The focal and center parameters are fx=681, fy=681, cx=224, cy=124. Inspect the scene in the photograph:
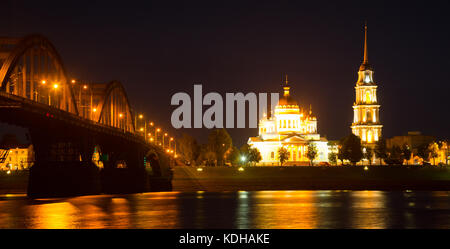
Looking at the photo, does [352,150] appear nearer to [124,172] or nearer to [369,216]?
[124,172]

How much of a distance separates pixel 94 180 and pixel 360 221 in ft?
129

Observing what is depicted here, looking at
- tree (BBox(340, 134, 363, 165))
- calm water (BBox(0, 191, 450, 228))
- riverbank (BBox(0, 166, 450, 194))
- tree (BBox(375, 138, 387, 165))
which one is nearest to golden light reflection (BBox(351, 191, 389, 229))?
calm water (BBox(0, 191, 450, 228))

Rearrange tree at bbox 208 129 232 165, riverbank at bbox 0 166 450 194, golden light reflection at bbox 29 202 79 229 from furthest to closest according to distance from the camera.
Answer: tree at bbox 208 129 232 165, riverbank at bbox 0 166 450 194, golden light reflection at bbox 29 202 79 229

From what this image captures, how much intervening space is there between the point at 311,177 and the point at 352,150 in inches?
2073

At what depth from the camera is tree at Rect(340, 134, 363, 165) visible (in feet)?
592

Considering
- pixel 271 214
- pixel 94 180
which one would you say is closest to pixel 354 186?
pixel 94 180

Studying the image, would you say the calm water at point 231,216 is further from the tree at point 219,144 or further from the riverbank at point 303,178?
the tree at point 219,144

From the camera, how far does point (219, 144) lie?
194750mm

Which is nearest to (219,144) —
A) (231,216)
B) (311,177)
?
(311,177)

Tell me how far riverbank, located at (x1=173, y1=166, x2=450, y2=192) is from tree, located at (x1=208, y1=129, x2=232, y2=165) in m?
45.7

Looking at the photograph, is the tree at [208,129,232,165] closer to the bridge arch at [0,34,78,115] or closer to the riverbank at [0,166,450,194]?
the riverbank at [0,166,450,194]

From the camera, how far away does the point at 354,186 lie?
357 ft
